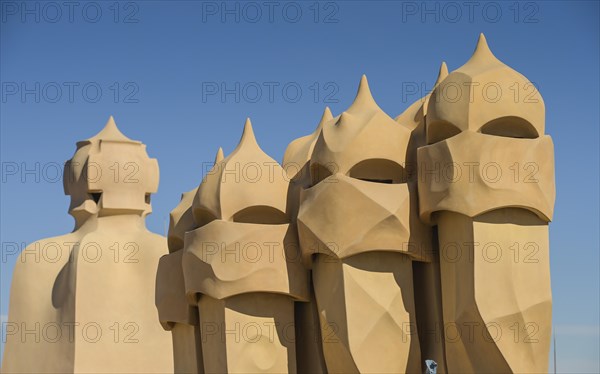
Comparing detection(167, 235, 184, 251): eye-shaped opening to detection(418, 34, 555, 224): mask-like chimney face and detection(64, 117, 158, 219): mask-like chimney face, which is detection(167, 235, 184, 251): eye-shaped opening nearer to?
detection(418, 34, 555, 224): mask-like chimney face

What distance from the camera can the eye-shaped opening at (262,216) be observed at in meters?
15.7

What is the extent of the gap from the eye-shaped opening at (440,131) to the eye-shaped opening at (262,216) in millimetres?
2904

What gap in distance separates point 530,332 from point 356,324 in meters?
2.49

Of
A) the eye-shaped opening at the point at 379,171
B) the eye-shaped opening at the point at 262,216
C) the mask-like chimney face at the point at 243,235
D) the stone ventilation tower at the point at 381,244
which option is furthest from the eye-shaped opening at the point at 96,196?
the eye-shaped opening at the point at 379,171

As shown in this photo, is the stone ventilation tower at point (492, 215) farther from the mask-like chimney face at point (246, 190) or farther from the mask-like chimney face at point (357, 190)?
the mask-like chimney face at point (246, 190)

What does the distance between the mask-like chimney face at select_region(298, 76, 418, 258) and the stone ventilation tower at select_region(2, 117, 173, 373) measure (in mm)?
10639

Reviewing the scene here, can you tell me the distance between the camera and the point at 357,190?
14.2 meters

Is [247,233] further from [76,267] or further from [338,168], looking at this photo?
[76,267]

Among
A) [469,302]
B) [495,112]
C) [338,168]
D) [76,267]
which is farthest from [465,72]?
[76,267]

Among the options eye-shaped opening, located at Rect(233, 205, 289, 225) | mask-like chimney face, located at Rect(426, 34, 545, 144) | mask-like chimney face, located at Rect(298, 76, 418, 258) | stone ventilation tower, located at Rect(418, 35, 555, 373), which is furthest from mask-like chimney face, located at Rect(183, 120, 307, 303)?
mask-like chimney face, located at Rect(426, 34, 545, 144)

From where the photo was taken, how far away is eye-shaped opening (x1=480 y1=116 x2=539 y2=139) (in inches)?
541

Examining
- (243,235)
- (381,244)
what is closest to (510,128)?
(381,244)

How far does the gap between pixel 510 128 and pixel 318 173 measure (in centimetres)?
310

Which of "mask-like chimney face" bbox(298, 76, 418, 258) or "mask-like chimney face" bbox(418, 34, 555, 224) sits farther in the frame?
"mask-like chimney face" bbox(298, 76, 418, 258)
